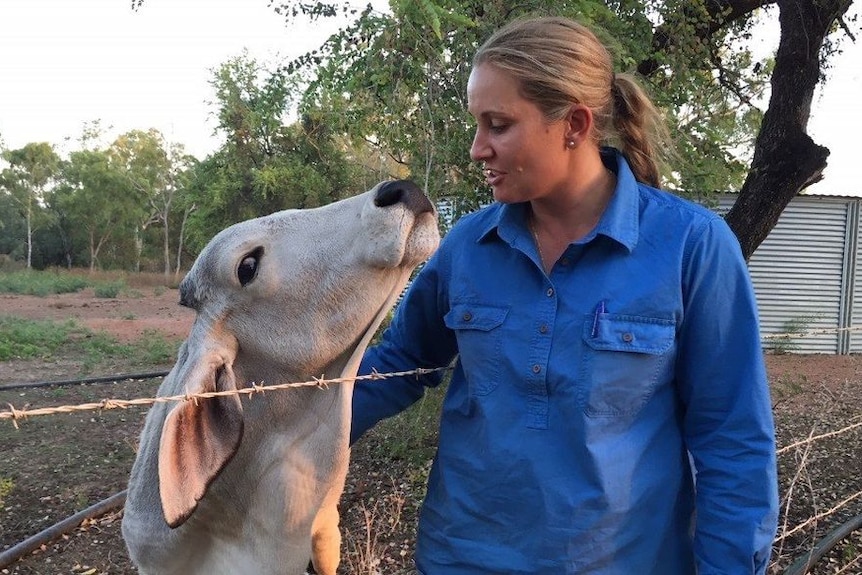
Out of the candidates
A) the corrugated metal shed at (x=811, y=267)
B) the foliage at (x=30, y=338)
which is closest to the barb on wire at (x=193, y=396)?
the foliage at (x=30, y=338)

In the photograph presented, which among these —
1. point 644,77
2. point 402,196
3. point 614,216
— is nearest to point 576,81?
point 614,216

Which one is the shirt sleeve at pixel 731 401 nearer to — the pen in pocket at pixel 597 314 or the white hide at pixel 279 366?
the pen in pocket at pixel 597 314

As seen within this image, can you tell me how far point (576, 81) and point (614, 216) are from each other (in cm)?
31

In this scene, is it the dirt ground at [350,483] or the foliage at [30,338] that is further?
the foliage at [30,338]

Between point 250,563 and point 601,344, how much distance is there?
3.14ft

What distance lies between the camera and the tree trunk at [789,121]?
561 cm

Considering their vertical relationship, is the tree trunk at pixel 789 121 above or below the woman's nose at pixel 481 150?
above

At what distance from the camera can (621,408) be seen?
150 cm

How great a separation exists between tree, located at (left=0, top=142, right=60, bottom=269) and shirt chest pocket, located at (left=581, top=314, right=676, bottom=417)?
40727 mm

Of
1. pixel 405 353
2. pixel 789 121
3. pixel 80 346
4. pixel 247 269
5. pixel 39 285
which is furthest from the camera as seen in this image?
pixel 39 285

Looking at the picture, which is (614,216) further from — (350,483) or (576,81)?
(350,483)

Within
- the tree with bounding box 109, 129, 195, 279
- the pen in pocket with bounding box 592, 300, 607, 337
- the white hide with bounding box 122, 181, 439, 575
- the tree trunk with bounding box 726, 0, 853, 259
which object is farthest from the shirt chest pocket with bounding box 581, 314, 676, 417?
the tree with bounding box 109, 129, 195, 279

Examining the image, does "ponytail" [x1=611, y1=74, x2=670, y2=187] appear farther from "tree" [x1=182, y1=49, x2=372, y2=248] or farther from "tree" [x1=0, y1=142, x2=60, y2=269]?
"tree" [x1=0, y1=142, x2=60, y2=269]

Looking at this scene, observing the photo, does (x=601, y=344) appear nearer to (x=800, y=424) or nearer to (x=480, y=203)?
(x=480, y=203)
